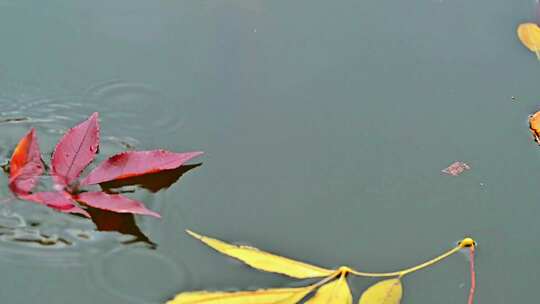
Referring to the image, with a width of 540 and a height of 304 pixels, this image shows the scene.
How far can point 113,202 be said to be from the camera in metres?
0.96

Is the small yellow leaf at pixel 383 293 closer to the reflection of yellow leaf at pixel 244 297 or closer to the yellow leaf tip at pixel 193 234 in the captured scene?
the reflection of yellow leaf at pixel 244 297

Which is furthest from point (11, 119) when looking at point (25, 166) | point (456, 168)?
point (456, 168)

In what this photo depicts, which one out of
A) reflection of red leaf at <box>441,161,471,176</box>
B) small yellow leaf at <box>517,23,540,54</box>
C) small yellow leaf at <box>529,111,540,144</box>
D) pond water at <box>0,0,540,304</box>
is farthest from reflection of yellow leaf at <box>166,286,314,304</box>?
small yellow leaf at <box>517,23,540,54</box>

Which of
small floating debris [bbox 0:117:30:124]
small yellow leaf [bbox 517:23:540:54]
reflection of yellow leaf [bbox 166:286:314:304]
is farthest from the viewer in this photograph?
small yellow leaf [bbox 517:23:540:54]

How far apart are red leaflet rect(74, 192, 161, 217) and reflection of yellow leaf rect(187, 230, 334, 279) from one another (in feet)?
0.27

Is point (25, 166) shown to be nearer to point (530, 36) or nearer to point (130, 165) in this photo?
point (130, 165)

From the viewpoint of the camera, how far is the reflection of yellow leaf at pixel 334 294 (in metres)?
0.93

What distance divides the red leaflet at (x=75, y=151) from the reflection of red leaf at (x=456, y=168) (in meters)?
0.47

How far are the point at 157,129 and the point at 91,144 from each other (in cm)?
11

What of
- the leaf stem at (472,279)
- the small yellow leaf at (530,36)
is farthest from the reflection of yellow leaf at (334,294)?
the small yellow leaf at (530,36)

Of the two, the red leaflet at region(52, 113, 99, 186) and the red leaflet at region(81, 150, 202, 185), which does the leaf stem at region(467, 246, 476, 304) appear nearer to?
the red leaflet at region(81, 150, 202, 185)

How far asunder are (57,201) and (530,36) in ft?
2.56

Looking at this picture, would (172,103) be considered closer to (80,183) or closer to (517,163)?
(80,183)

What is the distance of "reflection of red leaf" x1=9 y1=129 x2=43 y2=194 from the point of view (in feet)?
3.18
